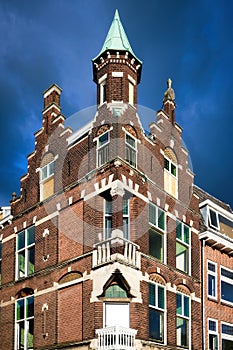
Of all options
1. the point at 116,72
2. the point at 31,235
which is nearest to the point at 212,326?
the point at 31,235

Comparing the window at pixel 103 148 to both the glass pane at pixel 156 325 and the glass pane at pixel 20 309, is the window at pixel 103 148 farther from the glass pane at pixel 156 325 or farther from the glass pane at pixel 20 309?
the glass pane at pixel 20 309

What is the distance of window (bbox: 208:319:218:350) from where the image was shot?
1091 inches

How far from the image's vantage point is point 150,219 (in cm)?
2509

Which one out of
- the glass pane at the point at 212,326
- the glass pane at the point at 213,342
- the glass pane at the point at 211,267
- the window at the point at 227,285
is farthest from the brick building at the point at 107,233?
the window at the point at 227,285

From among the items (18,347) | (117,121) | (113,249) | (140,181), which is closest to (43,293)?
(18,347)

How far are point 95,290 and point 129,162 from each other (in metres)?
5.94

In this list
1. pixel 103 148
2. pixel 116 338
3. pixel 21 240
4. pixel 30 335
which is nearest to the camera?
pixel 116 338

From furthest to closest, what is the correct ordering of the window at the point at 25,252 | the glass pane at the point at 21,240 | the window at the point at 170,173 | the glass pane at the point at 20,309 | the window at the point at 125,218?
the glass pane at the point at 21,240, the window at the point at 170,173, the window at the point at 25,252, the glass pane at the point at 20,309, the window at the point at 125,218

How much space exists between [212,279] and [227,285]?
1.77 m

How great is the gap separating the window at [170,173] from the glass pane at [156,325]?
641 centimetres

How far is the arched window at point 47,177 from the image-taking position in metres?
27.6

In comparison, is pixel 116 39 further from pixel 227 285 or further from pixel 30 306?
pixel 227 285

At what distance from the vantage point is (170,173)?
1106 inches

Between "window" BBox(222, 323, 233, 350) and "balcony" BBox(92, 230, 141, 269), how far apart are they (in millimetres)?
8651
